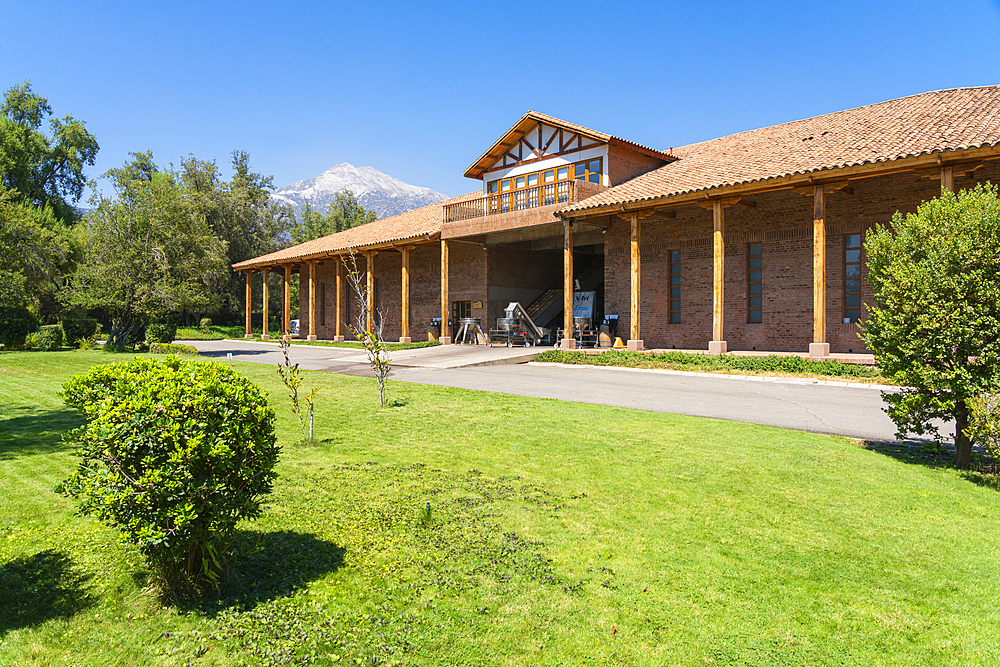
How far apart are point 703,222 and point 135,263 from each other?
20932mm

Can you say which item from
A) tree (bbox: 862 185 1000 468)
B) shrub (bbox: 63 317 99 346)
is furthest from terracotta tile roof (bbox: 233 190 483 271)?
A: tree (bbox: 862 185 1000 468)

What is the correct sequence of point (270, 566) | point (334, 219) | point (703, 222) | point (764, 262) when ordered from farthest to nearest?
point (334, 219) → point (703, 222) → point (764, 262) → point (270, 566)

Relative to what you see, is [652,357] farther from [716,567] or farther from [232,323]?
[232,323]

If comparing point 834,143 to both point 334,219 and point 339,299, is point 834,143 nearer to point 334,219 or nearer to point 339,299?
point 339,299

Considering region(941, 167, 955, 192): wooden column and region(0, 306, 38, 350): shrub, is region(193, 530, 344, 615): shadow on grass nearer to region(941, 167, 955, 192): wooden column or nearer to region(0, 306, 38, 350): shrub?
region(941, 167, 955, 192): wooden column

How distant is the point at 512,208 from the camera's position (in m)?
26.3

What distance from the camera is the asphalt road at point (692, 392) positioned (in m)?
9.30

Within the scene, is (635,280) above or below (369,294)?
above

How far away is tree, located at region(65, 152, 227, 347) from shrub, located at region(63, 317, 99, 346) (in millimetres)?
2905

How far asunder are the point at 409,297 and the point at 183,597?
30.2 meters

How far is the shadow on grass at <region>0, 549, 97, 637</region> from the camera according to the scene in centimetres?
321

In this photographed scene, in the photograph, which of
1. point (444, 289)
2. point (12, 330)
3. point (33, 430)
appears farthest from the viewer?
point (444, 289)

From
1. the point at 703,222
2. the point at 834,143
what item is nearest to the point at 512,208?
the point at 703,222

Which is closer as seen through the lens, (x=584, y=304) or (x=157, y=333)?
(x=157, y=333)
